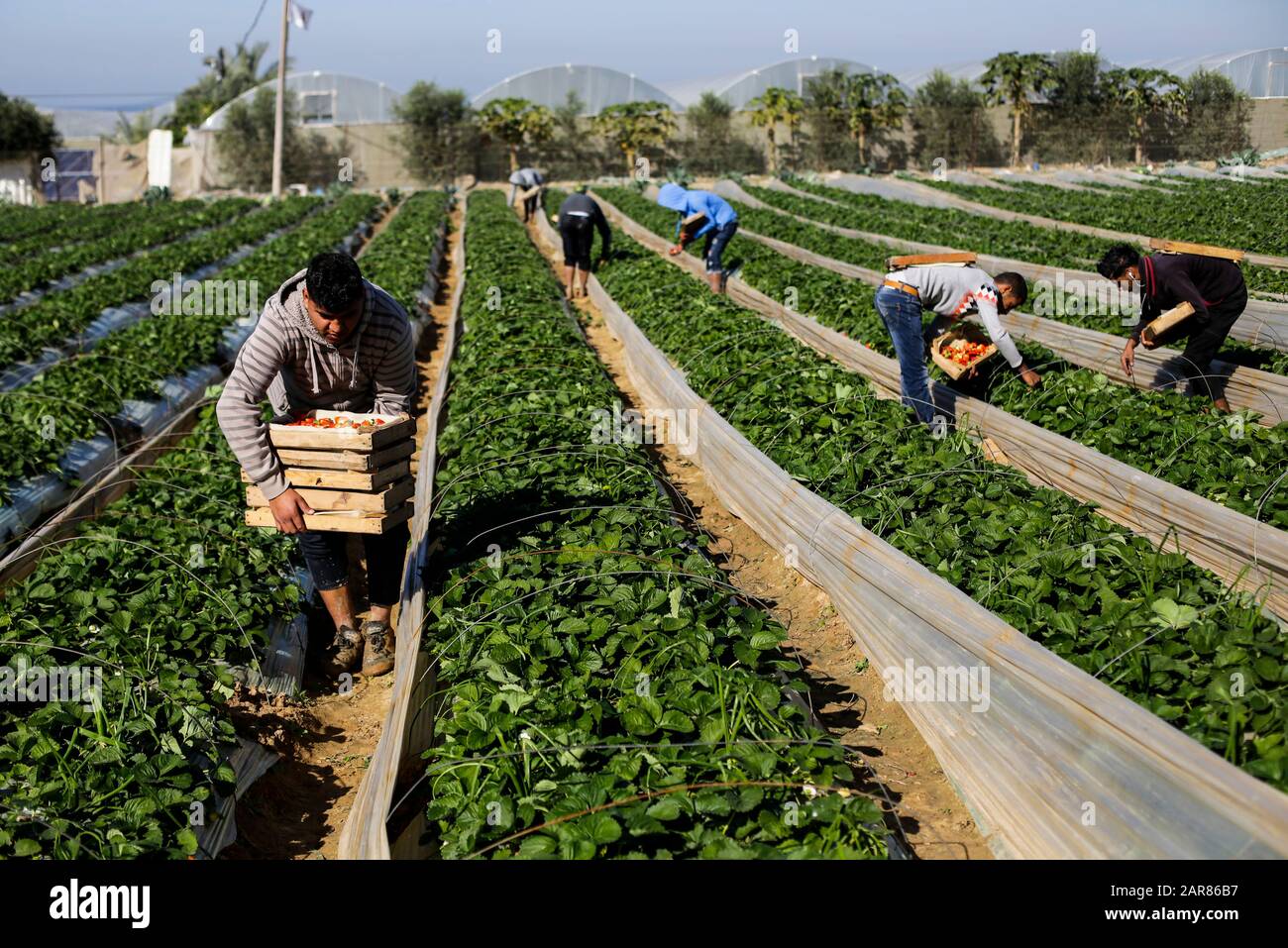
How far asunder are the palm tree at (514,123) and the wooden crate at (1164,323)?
43.9 metres

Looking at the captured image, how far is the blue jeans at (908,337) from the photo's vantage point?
25.1 feet

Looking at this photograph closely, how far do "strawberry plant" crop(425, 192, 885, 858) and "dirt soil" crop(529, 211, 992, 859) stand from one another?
352 mm

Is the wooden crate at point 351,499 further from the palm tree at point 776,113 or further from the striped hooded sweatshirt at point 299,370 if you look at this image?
the palm tree at point 776,113

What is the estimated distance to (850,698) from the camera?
5078 mm

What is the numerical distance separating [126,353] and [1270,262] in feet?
50.5

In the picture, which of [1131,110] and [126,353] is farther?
[1131,110]

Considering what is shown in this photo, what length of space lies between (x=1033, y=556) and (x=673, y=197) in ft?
29.6

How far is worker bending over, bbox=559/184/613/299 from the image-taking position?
14.9 meters

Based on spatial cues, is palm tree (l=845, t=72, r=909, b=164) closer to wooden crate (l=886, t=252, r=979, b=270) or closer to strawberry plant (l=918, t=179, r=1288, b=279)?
strawberry plant (l=918, t=179, r=1288, b=279)

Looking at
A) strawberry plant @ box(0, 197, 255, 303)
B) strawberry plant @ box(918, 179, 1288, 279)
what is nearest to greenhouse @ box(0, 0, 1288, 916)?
strawberry plant @ box(0, 197, 255, 303)

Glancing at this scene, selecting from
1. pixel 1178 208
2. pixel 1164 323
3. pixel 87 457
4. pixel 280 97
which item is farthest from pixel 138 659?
pixel 280 97
